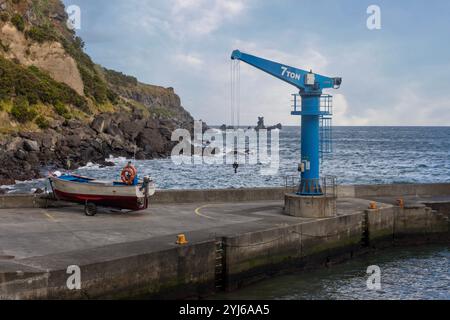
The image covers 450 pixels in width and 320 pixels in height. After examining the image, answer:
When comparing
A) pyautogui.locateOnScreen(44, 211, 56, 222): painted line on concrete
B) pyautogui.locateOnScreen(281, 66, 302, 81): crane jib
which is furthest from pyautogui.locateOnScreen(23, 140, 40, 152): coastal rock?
pyautogui.locateOnScreen(281, 66, 302, 81): crane jib

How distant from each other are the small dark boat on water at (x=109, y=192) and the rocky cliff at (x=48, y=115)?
2652 centimetres

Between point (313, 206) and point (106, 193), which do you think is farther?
point (313, 206)

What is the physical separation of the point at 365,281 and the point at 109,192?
31.5 ft

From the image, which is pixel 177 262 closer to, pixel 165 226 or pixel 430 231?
pixel 165 226

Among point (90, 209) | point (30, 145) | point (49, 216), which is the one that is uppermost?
point (30, 145)

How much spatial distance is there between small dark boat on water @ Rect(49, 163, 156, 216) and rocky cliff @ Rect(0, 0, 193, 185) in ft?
87.0

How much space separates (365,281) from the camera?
18.5 meters

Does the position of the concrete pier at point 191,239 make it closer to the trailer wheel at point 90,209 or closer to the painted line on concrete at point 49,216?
the painted line on concrete at point 49,216

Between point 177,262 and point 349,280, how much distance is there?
669 centimetres

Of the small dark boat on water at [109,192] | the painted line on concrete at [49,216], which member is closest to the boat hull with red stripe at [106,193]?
the small dark boat on water at [109,192]

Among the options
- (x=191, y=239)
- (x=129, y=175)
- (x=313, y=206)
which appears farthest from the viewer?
(x=313, y=206)

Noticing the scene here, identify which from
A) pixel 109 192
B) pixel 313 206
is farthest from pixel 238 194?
pixel 109 192

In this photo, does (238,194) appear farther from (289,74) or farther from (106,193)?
(106,193)
